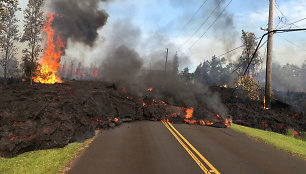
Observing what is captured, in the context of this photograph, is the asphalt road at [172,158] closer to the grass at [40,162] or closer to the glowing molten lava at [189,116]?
the grass at [40,162]

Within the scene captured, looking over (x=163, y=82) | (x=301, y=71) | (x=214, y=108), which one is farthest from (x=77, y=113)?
(x=301, y=71)

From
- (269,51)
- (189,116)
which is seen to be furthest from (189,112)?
(269,51)

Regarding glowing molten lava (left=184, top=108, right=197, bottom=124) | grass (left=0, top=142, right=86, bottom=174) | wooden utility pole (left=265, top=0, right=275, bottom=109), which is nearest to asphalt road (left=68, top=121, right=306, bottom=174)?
grass (left=0, top=142, right=86, bottom=174)

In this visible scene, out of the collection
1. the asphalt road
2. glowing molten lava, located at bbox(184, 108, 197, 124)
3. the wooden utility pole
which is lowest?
the asphalt road

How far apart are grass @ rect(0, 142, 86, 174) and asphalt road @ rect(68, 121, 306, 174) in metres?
0.44

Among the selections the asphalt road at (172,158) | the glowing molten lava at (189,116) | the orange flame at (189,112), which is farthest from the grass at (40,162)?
the orange flame at (189,112)

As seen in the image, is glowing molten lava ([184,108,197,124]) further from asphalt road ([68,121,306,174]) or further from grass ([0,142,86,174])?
grass ([0,142,86,174])

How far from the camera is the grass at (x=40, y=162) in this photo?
187 inches

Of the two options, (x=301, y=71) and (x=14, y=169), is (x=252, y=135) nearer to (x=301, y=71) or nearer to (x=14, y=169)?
(x=14, y=169)

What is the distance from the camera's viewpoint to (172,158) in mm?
5988

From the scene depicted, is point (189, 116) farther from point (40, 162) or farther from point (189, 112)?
point (40, 162)

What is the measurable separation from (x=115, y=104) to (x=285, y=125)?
14.9 meters

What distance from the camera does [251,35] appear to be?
38812 mm

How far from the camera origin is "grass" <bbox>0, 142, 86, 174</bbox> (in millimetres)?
4746
